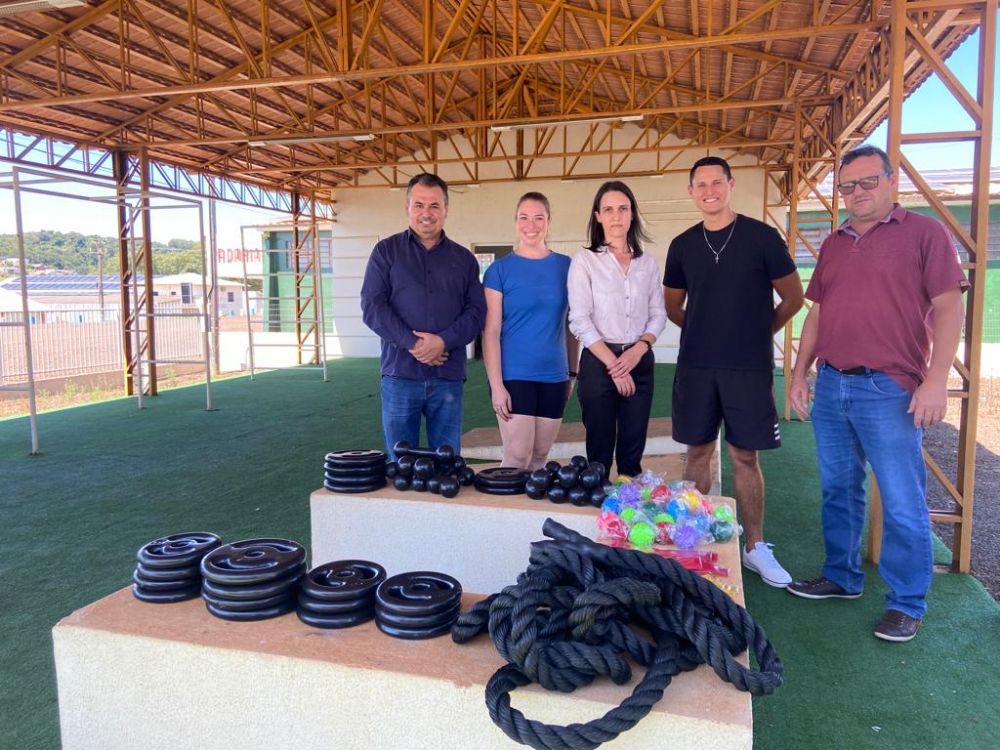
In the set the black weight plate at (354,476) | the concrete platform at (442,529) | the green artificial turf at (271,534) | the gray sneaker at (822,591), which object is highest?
the black weight plate at (354,476)

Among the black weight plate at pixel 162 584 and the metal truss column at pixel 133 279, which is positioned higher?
the metal truss column at pixel 133 279

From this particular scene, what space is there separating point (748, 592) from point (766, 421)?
742 mm

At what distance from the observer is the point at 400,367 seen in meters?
2.81

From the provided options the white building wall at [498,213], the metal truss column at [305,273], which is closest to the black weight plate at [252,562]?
the metal truss column at [305,273]

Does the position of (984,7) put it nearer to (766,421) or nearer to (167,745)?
(766,421)

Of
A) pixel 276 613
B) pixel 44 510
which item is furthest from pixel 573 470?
pixel 44 510

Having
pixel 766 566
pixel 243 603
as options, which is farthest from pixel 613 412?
pixel 243 603

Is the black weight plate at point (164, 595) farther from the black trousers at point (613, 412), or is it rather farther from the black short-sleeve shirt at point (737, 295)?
the black short-sleeve shirt at point (737, 295)

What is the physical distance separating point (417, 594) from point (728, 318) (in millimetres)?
1730

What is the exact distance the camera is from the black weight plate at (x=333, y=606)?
1474mm

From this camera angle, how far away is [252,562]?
1.58m

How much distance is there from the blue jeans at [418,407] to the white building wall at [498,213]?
976cm

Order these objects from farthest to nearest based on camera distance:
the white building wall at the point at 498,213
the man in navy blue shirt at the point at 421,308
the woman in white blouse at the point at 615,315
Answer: the white building wall at the point at 498,213, the man in navy blue shirt at the point at 421,308, the woman in white blouse at the point at 615,315

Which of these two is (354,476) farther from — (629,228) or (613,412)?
(629,228)
